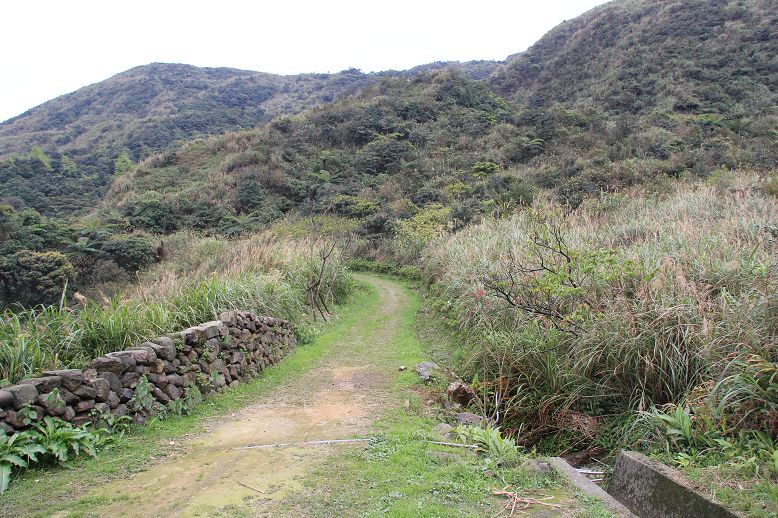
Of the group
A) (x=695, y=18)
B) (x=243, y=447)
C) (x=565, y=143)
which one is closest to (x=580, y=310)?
(x=243, y=447)

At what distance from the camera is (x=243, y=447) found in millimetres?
4586

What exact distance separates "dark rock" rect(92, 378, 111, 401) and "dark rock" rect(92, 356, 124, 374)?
0.46 feet

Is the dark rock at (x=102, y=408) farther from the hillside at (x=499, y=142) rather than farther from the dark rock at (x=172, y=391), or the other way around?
the hillside at (x=499, y=142)

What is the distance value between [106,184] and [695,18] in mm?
47691

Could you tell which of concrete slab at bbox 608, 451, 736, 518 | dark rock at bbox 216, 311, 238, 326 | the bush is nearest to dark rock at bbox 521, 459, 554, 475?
concrete slab at bbox 608, 451, 736, 518

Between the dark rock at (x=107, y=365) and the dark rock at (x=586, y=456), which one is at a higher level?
the dark rock at (x=107, y=365)

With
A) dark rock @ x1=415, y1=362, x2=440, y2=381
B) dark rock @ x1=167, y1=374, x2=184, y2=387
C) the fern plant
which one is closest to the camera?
the fern plant

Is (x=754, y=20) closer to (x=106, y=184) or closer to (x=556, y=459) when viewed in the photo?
(x=556, y=459)

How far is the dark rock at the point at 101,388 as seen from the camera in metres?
4.58

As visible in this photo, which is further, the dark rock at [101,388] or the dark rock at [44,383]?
the dark rock at [101,388]

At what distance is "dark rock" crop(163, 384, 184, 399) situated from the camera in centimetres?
544

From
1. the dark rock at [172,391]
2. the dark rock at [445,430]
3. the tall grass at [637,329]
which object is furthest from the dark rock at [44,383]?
the tall grass at [637,329]

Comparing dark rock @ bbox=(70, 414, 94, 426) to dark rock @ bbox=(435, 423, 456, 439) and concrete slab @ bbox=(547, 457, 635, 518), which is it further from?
concrete slab @ bbox=(547, 457, 635, 518)

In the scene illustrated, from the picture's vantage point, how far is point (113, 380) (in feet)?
15.7
